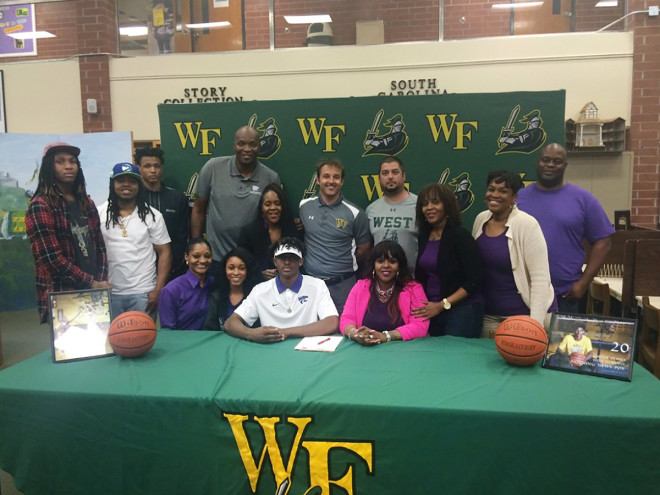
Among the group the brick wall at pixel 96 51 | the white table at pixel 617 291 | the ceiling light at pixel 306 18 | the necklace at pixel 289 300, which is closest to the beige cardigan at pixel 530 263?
the necklace at pixel 289 300

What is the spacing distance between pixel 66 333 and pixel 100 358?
0.22 meters

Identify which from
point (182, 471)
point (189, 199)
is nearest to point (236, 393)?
point (182, 471)

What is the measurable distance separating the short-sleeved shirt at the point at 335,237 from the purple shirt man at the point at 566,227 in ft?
3.48

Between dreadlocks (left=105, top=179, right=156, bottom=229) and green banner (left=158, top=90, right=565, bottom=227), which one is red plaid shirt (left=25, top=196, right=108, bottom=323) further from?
green banner (left=158, top=90, right=565, bottom=227)

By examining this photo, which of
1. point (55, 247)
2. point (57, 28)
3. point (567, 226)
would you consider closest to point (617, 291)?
point (567, 226)

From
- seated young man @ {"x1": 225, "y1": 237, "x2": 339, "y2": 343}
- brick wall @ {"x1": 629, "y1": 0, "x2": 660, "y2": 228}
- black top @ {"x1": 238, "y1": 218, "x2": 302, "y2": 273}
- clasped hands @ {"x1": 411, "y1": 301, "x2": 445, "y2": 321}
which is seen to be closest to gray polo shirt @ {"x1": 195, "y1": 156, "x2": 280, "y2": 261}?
black top @ {"x1": 238, "y1": 218, "x2": 302, "y2": 273}

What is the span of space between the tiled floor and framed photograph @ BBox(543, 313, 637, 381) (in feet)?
14.7

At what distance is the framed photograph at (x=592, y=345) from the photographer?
6.75ft

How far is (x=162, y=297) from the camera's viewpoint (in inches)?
117

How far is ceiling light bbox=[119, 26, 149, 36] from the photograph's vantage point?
7379mm

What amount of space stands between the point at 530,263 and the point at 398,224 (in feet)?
2.79

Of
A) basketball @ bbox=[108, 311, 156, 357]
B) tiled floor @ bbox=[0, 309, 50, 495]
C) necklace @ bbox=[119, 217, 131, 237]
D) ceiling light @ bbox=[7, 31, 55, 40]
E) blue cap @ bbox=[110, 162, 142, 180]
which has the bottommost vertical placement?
tiled floor @ bbox=[0, 309, 50, 495]

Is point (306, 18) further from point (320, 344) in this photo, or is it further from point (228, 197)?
point (320, 344)

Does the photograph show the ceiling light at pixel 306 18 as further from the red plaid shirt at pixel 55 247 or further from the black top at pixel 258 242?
the red plaid shirt at pixel 55 247
